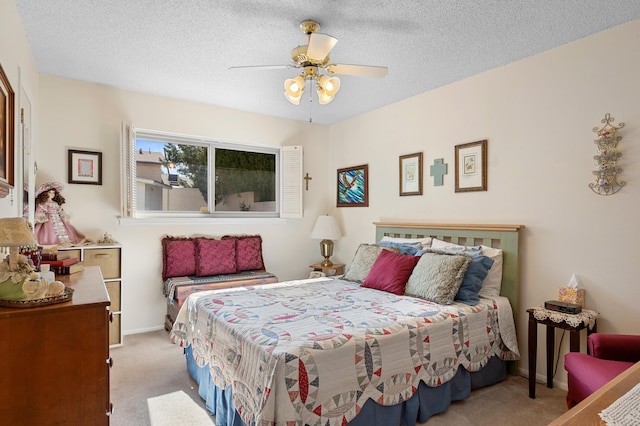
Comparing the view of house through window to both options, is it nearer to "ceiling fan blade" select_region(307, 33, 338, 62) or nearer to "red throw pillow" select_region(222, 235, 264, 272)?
"red throw pillow" select_region(222, 235, 264, 272)

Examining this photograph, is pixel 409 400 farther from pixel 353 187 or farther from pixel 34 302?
pixel 353 187

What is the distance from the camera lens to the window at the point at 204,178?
13.1ft

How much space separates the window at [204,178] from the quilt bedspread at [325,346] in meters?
1.74

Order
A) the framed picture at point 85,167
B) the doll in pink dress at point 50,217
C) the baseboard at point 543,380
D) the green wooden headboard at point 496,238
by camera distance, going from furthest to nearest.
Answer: the framed picture at point 85,167, the doll in pink dress at point 50,217, the green wooden headboard at point 496,238, the baseboard at point 543,380

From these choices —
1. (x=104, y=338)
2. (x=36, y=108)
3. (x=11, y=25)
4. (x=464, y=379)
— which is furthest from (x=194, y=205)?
(x=464, y=379)

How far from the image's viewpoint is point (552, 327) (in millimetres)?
2533

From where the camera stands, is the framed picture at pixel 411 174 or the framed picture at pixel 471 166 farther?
the framed picture at pixel 411 174

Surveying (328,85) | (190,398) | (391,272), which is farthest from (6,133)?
(391,272)

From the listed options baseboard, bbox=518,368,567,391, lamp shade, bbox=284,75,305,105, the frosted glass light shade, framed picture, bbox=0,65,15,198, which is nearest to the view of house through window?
framed picture, bbox=0,65,15,198

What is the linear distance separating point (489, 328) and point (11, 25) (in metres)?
3.70

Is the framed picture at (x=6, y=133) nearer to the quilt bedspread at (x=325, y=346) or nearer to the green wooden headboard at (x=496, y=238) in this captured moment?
the quilt bedspread at (x=325, y=346)

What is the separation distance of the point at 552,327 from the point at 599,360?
512 millimetres

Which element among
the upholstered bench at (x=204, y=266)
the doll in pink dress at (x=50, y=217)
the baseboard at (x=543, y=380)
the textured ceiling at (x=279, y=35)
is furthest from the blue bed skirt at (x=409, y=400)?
the textured ceiling at (x=279, y=35)

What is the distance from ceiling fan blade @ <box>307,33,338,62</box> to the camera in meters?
2.02
